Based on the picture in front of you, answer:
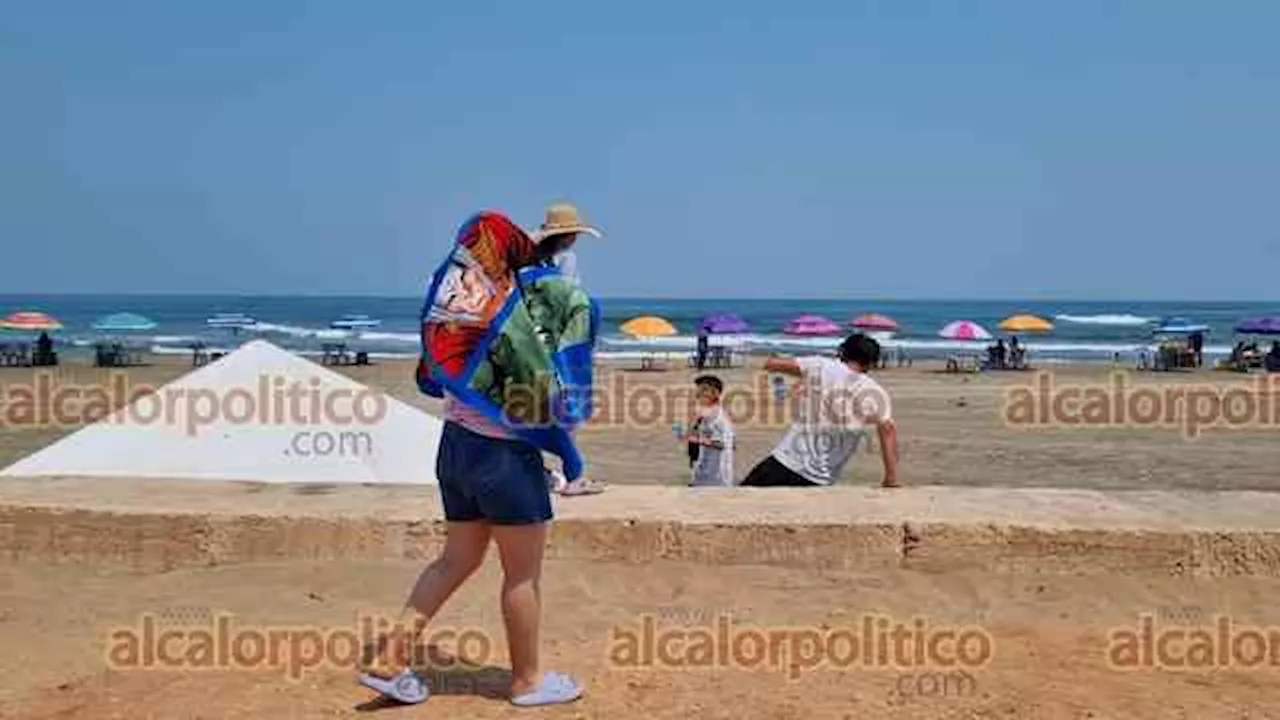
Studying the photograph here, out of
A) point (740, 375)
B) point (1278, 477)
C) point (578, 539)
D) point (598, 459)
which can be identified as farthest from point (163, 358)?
point (578, 539)

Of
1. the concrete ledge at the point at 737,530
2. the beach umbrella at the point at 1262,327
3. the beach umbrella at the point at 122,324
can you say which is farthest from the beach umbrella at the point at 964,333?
the concrete ledge at the point at 737,530

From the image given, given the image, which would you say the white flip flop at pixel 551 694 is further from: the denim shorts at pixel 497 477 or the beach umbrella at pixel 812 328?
the beach umbrella at pixel 812 328

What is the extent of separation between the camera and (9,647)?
14.9 ft

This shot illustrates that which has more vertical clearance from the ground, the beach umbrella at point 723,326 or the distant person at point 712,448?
the beach umbrella at point 723,326

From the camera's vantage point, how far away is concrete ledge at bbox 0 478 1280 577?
5.57 metres

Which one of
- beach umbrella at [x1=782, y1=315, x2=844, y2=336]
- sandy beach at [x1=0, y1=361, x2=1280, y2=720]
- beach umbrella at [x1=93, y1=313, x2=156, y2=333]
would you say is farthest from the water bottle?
beach umbrella at [x1=93, y1=313, x2=156, y2=333]

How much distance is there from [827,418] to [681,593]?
203cm

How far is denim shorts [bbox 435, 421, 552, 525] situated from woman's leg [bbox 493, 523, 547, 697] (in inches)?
1.9

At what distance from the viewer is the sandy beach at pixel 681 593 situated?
3.94m

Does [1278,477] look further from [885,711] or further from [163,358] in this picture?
[163,358]

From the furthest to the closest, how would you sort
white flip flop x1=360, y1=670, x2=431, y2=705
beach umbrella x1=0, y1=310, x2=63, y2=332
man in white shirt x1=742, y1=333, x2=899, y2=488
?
beach umbrella x1=0, y1=310, x2=63, y2=332 → man in white shirt x1=742, y1=333, x2=899, y2=488 → white flip flop x1=360, y1=670, x2=431, y2=705

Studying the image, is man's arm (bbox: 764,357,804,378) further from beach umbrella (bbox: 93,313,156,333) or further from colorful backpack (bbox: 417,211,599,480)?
beach umbrella (bbox: 93,313,156,333)

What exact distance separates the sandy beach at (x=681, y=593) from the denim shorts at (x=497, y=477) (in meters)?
0.61

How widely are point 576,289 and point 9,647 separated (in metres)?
2.49
